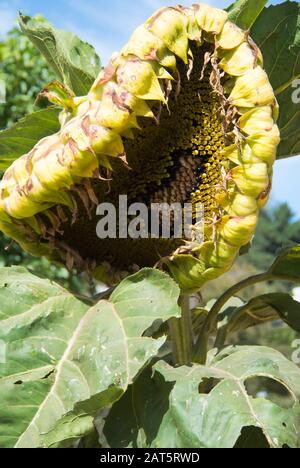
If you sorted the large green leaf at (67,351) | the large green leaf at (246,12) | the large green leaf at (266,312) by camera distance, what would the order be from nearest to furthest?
1. the large green leaf at (67,351)
2. the large green leaf at (246,12)
3. the large green leaf at (266,312)

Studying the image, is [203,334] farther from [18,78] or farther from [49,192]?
[18,78]

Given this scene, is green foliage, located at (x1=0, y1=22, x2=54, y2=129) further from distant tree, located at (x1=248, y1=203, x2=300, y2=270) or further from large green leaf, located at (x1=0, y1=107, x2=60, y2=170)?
distant tree, located at (x1=248, y1=203, x2=300, y2=270)

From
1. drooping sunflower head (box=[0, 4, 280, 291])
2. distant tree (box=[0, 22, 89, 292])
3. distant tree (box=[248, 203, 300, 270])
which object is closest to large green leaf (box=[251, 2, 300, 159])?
drooping sunflower head (box=[0, 4, 280, 291])

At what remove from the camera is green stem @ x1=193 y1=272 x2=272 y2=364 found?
51.7 inches

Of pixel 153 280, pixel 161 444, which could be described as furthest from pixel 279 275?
pixel 161 444

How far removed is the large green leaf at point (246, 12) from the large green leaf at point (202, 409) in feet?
1.78

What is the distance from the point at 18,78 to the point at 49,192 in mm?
2534

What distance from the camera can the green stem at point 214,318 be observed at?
131 cm

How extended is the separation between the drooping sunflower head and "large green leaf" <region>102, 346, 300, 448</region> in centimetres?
15

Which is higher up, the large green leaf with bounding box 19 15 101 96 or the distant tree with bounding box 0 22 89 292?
the large green leaf with bounding box 19 15 101 96

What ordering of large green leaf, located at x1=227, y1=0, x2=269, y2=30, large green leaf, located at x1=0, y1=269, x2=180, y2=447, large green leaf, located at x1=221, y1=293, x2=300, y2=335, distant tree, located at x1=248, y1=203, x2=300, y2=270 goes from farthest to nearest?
distant tree, located at x1=248, y1=203, x2=300, y2=270, large green leaf, located at x1=221, y1=293, x2=300, y2=335, large green leaf, located at x1=227, y1=0, x2=269, y2=30, large green leaf, located at x1=0, y1=269, x2=180, y2=447

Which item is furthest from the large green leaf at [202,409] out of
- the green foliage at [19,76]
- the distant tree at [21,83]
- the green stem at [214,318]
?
the green foliage at [19,76]

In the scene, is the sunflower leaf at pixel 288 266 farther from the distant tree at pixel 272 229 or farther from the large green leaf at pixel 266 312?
the distant tree at pixel 272 229

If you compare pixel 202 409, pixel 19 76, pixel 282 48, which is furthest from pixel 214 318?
pixel 19 76
